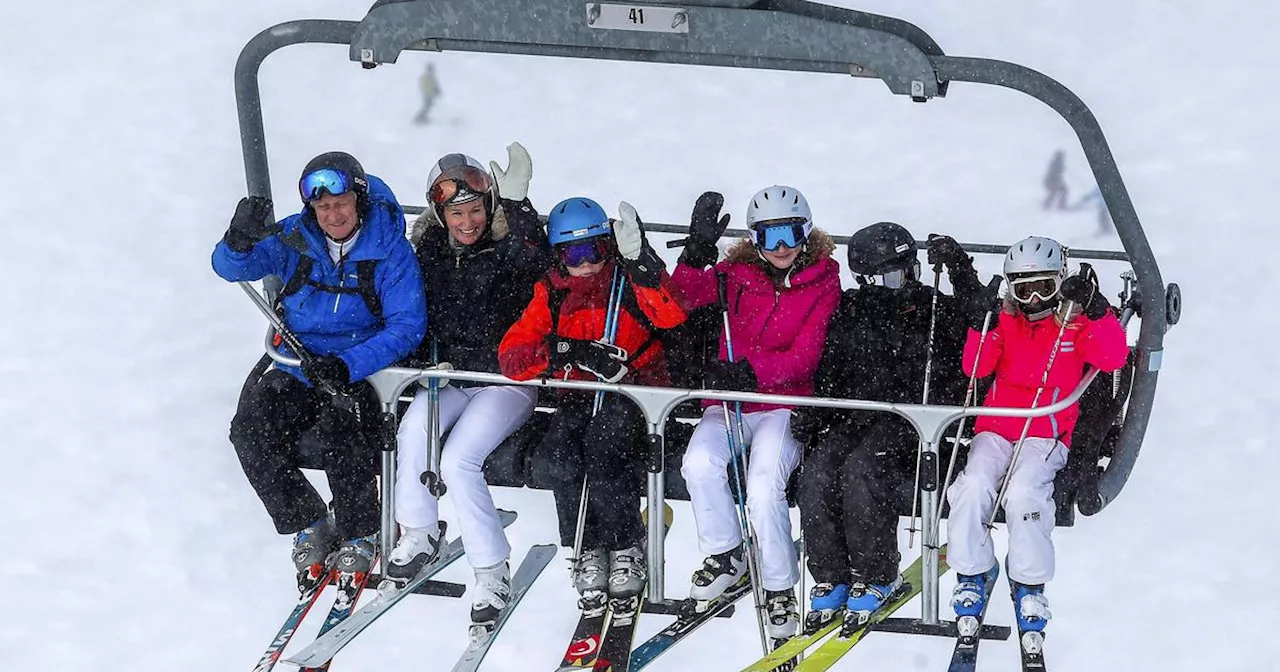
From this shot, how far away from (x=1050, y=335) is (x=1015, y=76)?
1.12 metres

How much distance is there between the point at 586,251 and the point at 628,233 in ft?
0.82

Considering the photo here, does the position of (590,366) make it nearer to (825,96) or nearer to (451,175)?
(451,175)

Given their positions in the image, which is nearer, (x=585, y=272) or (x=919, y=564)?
(x=585, y=272)

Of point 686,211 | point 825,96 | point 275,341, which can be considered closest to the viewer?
point 275,341

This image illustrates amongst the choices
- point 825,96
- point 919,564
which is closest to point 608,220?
point 919,564

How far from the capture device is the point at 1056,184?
8.12m

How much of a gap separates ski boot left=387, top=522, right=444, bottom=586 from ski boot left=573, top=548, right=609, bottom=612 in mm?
624

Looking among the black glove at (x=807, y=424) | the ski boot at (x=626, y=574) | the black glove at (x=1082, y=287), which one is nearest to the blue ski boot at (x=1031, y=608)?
the black glove at (x=807, y=424)

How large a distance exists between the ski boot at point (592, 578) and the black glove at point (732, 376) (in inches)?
32.6

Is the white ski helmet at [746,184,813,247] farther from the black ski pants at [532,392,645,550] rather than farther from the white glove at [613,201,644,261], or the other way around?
the black ski pants at [532,392,645,550]

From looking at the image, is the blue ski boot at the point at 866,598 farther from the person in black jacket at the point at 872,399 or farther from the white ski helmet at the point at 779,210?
the white ski helmet at the point at 779,210

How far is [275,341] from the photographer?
332 inches

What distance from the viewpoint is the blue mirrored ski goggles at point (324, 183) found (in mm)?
8062

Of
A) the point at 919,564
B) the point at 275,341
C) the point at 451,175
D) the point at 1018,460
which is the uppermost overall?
the point at 451,175
